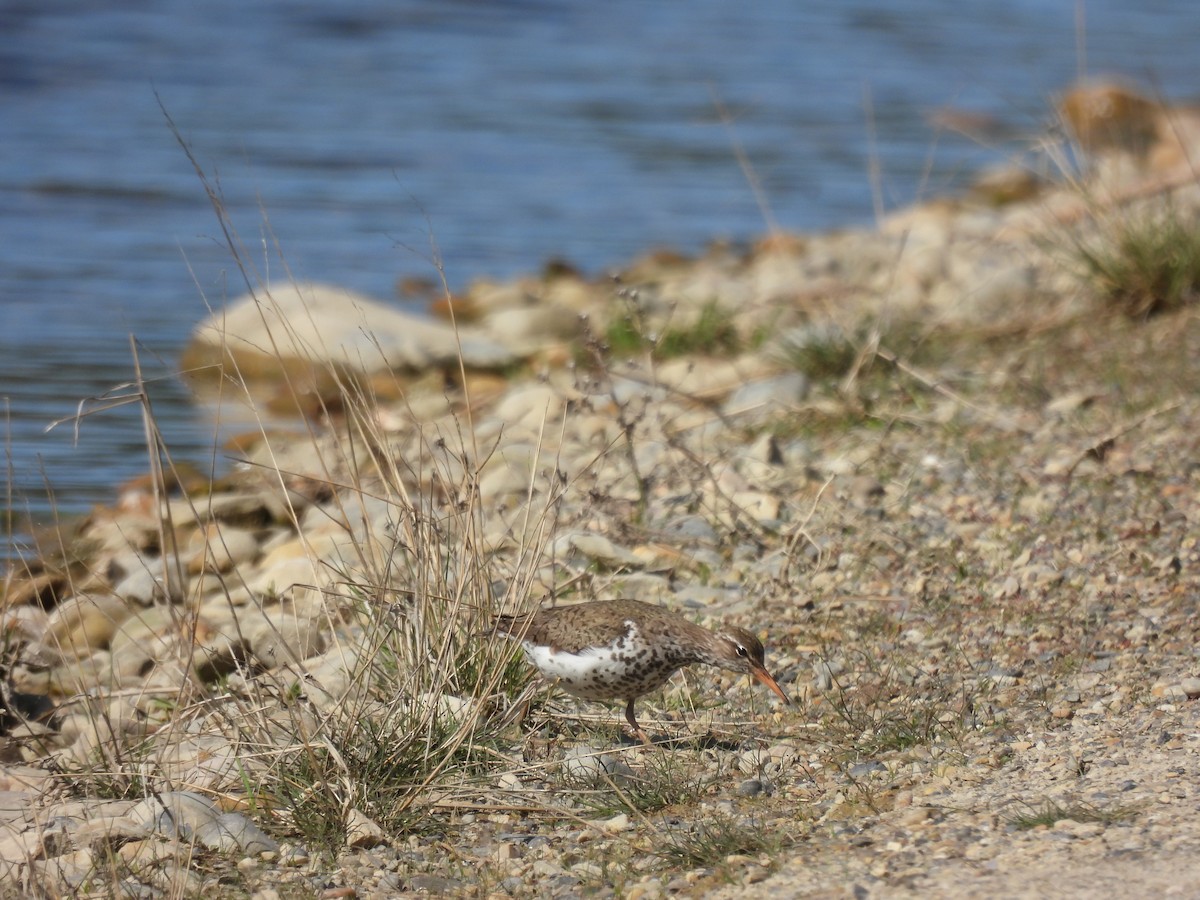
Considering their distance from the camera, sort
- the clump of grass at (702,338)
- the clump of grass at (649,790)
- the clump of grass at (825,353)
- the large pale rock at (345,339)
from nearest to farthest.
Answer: the clump of grass at (649,790), the clump of grass at (825,353), the clump of grass at (702,338), the large pale rock at (345,339)

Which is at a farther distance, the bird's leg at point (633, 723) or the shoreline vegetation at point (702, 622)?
the bird's leg at point (633, 723)

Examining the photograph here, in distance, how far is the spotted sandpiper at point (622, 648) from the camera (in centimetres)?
428

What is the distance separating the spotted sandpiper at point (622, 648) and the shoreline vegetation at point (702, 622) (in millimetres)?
173

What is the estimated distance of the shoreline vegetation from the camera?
3.87 metres

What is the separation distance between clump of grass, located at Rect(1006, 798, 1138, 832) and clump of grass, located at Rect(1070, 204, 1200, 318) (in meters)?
5.05

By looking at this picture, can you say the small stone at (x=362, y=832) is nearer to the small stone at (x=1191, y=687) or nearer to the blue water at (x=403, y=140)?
the small stone at (x=1191, y=687)

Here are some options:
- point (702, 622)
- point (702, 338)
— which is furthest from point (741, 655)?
point (702, 338)

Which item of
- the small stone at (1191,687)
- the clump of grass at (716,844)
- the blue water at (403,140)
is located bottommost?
the blue water at (403,140)

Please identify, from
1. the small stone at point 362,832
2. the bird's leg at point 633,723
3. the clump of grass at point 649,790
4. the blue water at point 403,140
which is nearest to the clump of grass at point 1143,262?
the blue water at point 403,140

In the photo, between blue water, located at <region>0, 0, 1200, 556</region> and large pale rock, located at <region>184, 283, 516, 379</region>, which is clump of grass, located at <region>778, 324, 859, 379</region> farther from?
large pale rock, located at <region>184, 283, 516, 379</region>

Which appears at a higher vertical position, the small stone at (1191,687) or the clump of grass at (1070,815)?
the clump of grass at (1070,815)

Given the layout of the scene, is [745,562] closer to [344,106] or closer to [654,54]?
[344,106]

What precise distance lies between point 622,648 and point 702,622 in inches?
43.8

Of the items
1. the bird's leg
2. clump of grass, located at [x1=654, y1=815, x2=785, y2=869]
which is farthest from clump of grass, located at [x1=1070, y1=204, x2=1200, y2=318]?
clump of grass, located at [x1=654, y1=815, x2=785, y2=869]
